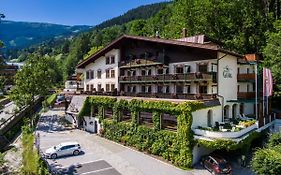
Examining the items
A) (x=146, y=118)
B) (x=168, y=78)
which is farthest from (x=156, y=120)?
(x=168, y=78)

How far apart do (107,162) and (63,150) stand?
561 centimetres

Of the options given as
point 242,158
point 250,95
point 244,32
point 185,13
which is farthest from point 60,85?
point 242,158

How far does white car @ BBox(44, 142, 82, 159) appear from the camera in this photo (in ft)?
101

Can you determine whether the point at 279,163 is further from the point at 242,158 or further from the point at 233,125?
the point at 233,125

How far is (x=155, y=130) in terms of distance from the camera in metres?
31.1

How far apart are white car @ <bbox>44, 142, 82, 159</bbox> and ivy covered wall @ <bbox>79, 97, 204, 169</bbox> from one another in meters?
6.01

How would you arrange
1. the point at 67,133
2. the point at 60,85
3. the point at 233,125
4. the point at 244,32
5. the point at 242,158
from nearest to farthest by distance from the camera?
the point at 242,158 < the point at 233,125 < the point at 67,133 < the point at 244,32 < the point at 60,85

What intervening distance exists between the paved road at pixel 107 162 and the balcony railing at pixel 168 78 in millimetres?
9060

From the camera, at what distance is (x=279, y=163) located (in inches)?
806

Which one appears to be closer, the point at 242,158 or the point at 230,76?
the point at 242,158

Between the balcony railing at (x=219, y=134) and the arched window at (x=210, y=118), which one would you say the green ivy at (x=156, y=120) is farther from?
the arched window at (x=210, y=118)

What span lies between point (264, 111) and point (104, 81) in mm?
23611

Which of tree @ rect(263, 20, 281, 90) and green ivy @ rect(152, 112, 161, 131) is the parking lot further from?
tree @ rect(263, 20, 281, 90)

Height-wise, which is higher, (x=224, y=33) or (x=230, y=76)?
(x=224, y=33)
